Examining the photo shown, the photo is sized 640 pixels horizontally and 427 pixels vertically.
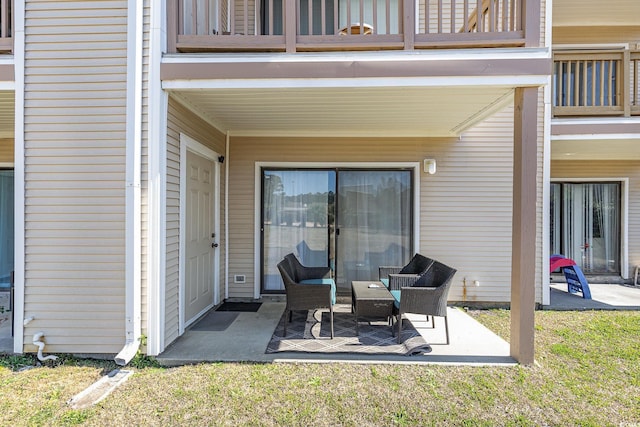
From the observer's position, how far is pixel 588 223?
6.55m

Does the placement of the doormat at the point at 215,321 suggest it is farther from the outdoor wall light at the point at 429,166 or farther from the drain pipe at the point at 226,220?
the outdoor wall light at the point at 429,166

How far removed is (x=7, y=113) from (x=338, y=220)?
4477 mm

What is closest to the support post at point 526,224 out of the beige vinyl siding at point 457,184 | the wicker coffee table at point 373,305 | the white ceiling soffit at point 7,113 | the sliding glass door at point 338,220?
the wicker coffee table at point 373,305

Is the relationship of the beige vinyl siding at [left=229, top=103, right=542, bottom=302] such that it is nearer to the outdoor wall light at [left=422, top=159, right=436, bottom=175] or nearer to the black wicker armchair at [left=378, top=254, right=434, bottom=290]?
the outdoor wall light at [left=422, top=159, right=436, bottom=175]

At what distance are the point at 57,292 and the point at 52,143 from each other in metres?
1.40

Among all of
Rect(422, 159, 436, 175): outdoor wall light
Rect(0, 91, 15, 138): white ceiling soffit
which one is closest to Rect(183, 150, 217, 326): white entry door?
Rect(0, 91, 15, 138): white ceiling soffit

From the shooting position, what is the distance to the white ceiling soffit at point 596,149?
5.10m

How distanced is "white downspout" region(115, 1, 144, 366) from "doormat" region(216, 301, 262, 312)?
1.70m

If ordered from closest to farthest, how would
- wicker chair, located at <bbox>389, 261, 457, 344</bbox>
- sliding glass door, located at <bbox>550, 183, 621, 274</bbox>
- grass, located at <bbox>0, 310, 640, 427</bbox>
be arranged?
grass, located at <bbox>0, 310, 640, 427</bbox>, wicker chair, located at <bbox>389, 261, 457, 344</bbox>, sliding glass door, located at <bbox>550, 183, 621, 274</bbox>

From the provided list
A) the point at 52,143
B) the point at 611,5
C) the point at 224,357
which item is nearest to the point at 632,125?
the point at 611,5

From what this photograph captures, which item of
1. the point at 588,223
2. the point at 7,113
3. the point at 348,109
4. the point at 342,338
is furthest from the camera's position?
the point at 588,223

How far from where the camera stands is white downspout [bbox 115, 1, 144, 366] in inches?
119

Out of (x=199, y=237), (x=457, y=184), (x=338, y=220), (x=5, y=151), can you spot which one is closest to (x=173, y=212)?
(x=199, y=237)

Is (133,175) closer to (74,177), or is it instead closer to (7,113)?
(74,177)
